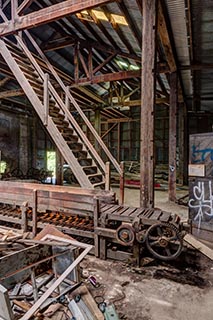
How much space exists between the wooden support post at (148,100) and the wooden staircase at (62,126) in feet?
4.18

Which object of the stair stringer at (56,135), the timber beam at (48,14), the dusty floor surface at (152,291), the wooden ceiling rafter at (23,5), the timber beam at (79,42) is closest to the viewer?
the dusty floor surface at (152,291)

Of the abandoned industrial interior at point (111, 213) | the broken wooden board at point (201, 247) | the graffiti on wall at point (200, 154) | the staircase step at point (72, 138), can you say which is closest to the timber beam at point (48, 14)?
the abandoned industrial interior at point (111, 213)

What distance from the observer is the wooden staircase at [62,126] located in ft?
14.7

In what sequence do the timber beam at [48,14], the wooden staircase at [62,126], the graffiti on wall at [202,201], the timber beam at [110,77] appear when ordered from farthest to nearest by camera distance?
the timber beam at [110,77] → the wooden staircase at [62,126] → the timber beam at [48,14] → the graffiti on wall at [202,201]

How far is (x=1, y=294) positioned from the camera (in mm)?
1684

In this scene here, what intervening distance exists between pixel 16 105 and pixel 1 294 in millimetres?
11005

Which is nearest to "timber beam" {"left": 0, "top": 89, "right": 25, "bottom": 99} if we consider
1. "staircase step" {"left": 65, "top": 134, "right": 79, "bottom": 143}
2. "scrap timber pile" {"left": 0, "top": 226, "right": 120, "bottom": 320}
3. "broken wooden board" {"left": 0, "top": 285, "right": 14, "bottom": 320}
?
"staircase step" {"left": 65, "top": 134, "right": 79, "bottom": 143}

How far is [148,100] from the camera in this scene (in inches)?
135

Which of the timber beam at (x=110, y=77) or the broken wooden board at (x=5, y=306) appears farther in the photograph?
the timber beam at (x=110, y=77)

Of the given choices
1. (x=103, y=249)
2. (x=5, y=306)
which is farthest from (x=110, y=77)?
(x=5, y=306)

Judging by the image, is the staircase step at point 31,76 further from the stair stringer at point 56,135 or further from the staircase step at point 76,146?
the staircase step at point 76,146

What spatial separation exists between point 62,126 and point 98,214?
2.68 meters

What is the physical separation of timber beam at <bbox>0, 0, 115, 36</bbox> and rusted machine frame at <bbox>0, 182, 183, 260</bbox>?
11.0 feet

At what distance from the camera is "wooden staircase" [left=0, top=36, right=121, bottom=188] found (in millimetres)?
4480
